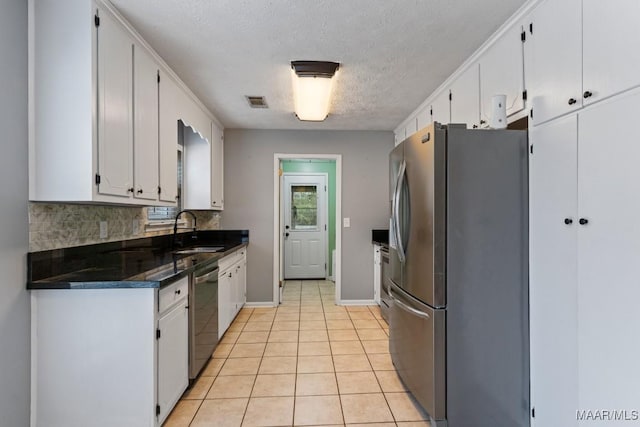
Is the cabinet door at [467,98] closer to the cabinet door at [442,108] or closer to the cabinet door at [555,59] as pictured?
the cabinet door at [442,108]

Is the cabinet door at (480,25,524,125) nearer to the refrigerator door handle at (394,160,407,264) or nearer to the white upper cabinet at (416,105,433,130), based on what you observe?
the refrigerator door handle at (394,160,407,264)

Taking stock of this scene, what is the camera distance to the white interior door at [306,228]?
6.25 meters

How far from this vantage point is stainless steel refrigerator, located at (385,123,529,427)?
5.75ft

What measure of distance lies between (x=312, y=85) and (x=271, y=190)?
1971mm

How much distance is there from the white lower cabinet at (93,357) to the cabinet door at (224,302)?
4.36 feet

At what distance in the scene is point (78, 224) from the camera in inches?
80.0

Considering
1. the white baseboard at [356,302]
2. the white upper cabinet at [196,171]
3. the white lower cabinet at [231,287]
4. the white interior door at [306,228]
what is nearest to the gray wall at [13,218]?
the white lower cabinet at [231,287]

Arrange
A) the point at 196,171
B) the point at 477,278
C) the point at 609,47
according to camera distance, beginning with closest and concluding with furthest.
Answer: the point at 609,47 → the point at 477,278 → the point at 196,171

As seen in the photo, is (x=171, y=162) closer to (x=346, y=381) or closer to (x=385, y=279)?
(x=346, y=381)

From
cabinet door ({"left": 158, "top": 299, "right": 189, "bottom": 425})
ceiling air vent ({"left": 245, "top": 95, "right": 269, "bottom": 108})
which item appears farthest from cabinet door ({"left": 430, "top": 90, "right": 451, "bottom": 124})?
cabinet door ({"left": 158, "top": 299, "right": 189, "bottom": 425})

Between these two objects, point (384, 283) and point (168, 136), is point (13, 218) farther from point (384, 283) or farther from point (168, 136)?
point (384, 283)

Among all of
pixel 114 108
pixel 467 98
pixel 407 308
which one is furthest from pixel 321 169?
pixel 114 108

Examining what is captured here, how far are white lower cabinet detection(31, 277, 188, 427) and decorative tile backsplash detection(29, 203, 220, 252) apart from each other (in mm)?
323

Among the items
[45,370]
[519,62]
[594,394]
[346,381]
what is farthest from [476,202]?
[45,370]
